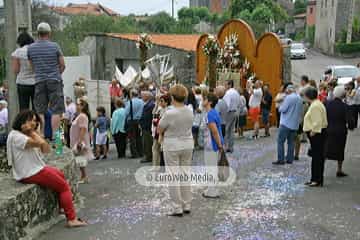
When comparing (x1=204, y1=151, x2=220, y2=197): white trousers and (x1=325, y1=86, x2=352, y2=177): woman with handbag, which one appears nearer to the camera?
(x1=204, y1=151, x2=220, y2=197): white trousers

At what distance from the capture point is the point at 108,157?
12672 mm

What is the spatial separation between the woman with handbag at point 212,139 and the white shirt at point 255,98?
6.71m

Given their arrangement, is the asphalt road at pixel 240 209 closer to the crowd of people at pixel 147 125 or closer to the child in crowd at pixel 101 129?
the crowd of people at pixel 147 125

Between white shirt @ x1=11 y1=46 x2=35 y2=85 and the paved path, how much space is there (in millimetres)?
1996

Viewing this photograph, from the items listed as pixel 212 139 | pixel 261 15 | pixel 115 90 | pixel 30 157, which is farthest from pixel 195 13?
pixel 30 157

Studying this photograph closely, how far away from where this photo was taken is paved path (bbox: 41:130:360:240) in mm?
6219

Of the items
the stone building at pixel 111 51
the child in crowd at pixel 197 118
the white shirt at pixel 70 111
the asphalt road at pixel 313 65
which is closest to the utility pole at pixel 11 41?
the white shirt at pixel 70 111

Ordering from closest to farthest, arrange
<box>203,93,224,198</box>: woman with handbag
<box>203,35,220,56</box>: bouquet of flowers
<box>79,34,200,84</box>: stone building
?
<box>203,93,224,198</box>: woman with handbag → <box>203,35,220,56</box>: bouquet of flowers → <box>79,34,200,84</box>: stone building

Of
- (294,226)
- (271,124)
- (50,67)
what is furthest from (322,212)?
(271,124)

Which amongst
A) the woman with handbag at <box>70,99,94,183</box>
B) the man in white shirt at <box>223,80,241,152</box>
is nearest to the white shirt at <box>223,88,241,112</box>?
the man in white shirt at <box>223,80,241,152</box>

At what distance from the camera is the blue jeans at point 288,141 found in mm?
9883

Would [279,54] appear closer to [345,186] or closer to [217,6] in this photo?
[345,186]

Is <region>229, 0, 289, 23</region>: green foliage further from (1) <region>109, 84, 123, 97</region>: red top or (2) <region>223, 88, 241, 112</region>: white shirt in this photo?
(2) <region>223, 88, 241, 112</region>: white shirt

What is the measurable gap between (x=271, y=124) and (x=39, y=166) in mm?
12207
